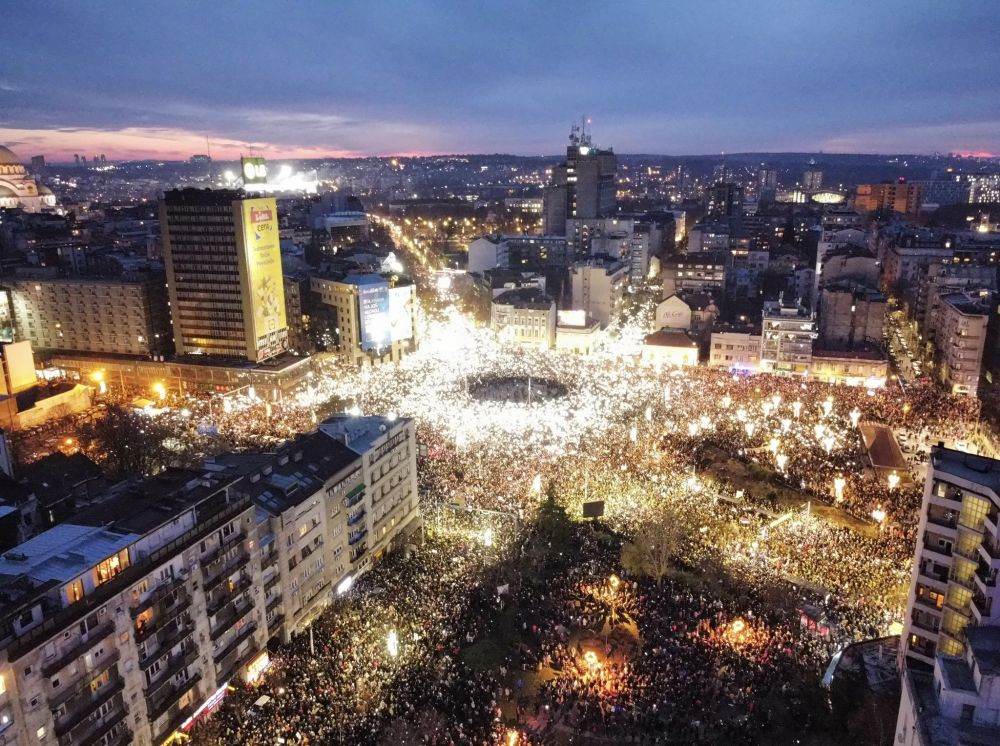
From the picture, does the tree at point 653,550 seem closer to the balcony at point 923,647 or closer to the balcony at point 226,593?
the balcony at point 923,647

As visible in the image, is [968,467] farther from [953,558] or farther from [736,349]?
[736,349]

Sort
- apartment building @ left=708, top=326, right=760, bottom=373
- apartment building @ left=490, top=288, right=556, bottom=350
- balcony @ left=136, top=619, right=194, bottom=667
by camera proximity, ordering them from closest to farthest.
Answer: balcony @ left=136, top=619, right=194, bottom=667 → apartment building @ left=708, top=326, right=760, bottom=373 → apartment building @ left=490, top=288, right=556, bottom=350

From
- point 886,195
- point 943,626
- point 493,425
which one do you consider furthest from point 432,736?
point 886,195

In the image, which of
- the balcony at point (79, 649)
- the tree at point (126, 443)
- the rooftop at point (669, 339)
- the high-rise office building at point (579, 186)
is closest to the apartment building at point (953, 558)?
the balcony at point (79, 649)

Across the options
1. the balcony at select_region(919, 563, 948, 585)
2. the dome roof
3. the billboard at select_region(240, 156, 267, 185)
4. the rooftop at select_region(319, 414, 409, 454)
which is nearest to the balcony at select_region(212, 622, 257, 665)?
the rooftop at select_region(319, 414, 409, 454)

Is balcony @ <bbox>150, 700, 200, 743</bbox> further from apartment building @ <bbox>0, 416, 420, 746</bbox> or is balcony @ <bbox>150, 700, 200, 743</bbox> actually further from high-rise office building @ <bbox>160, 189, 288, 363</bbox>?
high-rise office building @ <bbox>160, 189, 288, 363</bbox>

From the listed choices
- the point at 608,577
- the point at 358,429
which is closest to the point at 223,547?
the point at 358,429
